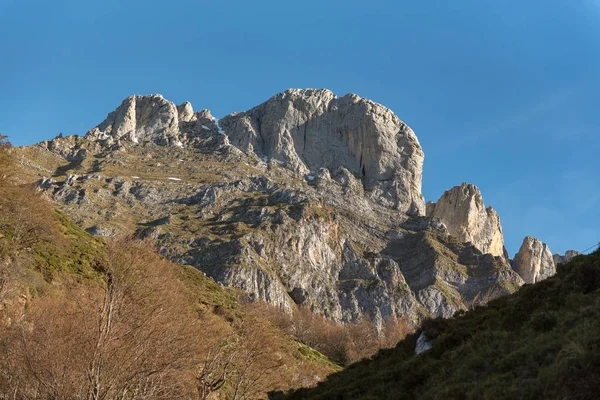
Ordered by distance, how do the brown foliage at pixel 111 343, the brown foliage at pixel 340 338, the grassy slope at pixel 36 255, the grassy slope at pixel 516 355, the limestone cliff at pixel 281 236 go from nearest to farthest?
the grassy slope at pixel 516 355
the brown foliage at pixel 111 343
the grassy slope at pixel 36 255
the brown foliage at pixel 340 338
the limestone cliff at pixel 281 236

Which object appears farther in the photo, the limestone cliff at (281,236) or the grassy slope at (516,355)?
the limestone cliff at (281,236)

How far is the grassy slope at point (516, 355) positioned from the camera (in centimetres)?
1050

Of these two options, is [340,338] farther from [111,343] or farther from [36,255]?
[111,343]

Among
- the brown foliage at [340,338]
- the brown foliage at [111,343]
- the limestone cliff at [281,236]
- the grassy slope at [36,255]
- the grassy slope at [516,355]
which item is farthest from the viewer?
the limestone cliff at [281,236]

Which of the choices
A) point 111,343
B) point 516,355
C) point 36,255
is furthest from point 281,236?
point 516,355

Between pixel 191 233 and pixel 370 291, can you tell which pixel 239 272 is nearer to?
pixel 191 233

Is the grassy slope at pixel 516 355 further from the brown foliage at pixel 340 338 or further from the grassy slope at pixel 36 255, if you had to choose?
the brown foliage at pixel 340 338

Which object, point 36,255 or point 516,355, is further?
point 36,255

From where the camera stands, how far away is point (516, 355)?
41.0 feet

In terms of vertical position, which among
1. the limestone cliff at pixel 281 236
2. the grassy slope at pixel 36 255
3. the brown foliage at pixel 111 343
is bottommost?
the brown foliage at pixel 111 343

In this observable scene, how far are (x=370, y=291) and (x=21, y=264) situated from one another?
121 metres

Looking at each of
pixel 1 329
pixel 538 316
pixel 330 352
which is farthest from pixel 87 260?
pixel 330 352

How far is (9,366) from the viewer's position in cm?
1644

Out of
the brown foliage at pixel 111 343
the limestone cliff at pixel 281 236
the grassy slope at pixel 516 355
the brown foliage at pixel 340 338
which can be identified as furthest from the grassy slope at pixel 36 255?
the limestone cliff at pixel 281 236
